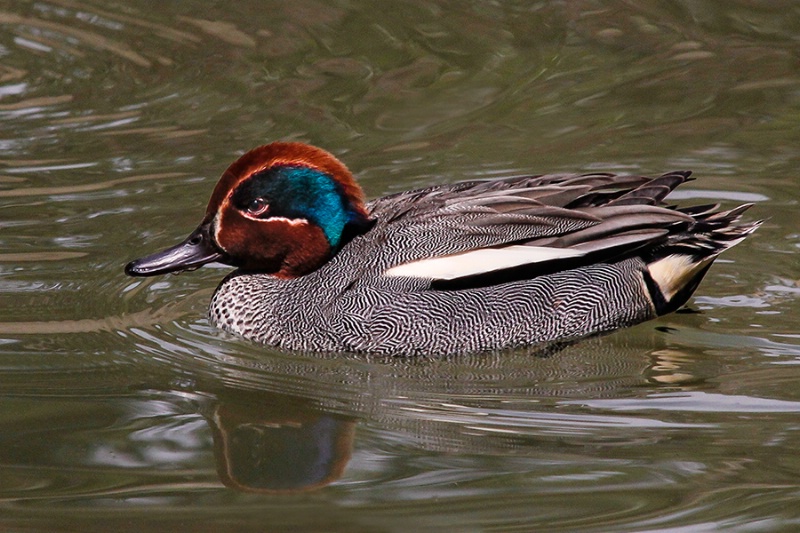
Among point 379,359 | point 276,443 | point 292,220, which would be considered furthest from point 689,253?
point 276,443

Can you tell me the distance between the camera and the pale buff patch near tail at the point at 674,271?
7285mm

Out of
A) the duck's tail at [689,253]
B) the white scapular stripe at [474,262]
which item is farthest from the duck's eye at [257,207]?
the duck's tail at [689,253]

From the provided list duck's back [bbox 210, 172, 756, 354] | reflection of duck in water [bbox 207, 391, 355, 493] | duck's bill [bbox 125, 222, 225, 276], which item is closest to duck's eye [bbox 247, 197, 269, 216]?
duck's bill [bbox 125, 222, 225, 276]

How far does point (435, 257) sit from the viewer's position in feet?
22.8

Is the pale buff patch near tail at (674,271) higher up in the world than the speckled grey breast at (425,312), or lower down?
higher up

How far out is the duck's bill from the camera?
A: 711 cm

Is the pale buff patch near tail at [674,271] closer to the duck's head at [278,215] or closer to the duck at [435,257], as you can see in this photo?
the duck at [435,257]

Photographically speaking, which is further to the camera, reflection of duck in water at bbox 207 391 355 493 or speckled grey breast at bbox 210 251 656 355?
speckled grey breast at bbox 210 251 656 355

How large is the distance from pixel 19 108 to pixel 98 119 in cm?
69

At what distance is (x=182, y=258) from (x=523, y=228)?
185cm

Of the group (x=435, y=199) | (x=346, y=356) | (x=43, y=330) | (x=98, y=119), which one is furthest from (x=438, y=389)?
(x=98, y=119)

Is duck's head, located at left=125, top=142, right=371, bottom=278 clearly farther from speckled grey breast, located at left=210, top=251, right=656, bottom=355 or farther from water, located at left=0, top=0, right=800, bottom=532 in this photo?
water, located at left=0, top=0, right=800, bottom=532

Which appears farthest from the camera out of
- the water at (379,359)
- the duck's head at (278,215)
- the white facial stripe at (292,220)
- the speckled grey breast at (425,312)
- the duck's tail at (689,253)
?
the duck's tail at (689,253)

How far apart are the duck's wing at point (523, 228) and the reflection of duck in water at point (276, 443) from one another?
3.58ft
